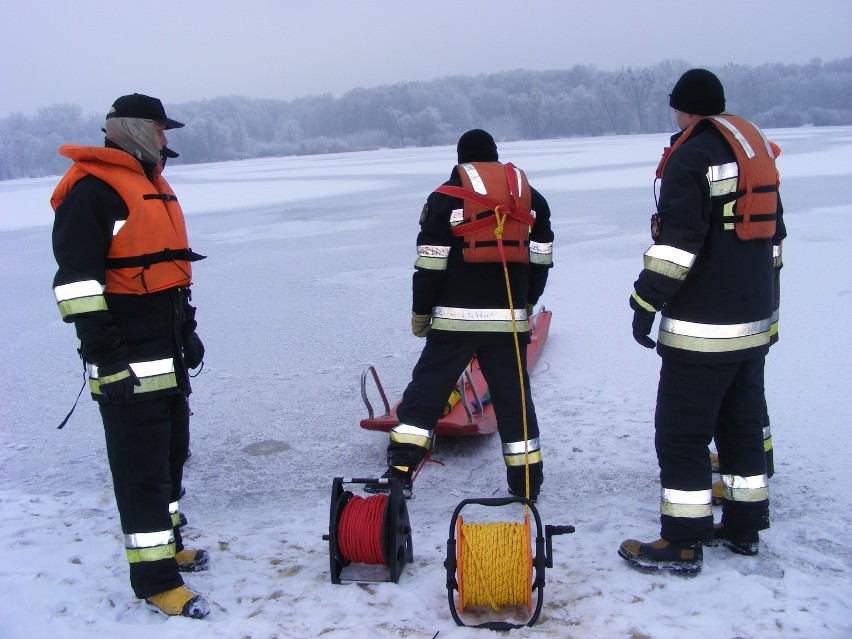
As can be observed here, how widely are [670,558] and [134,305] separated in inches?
76.8

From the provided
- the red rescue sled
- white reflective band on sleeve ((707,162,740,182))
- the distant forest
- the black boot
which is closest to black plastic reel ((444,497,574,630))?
the black boot

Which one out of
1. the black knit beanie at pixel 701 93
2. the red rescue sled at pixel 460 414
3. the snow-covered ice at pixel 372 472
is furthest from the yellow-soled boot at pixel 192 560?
the black knit beanie at pixel 701 93

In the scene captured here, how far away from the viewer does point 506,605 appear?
241 centimetres

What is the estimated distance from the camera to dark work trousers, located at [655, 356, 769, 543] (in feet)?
8.57

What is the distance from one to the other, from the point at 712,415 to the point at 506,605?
0.94 meters

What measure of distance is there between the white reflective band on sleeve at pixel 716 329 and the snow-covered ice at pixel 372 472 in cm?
78

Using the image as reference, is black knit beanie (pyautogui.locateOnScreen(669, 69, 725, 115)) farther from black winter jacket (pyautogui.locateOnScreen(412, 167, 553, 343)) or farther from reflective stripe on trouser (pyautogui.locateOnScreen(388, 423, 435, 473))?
reflective stripe on trouser (pyautogui.locateOnScreen(388, 423, 435, 473))

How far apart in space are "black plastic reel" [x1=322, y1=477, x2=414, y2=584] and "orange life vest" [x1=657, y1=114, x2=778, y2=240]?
142 cm

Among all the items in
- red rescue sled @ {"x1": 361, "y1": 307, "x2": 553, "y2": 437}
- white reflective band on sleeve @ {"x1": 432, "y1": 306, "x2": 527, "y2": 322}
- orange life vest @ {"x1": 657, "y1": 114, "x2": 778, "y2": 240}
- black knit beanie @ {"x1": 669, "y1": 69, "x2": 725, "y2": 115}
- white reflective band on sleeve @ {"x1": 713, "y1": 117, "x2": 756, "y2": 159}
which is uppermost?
black knit beanie @ {"x1": 669, "y1": 69, "x2": 725, "y2": 115}

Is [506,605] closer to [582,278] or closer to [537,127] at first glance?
[582,278]

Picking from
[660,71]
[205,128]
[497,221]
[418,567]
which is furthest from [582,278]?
[660,71]

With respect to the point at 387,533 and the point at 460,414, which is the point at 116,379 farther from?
the point at 460,414

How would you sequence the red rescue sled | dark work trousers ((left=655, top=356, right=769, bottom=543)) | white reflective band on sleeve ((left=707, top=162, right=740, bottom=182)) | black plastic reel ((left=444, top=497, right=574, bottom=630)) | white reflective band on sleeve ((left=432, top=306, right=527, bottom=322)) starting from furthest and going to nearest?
the red rescue sled → white reflective band on sleeve ((left=432, top=306, right=527, bottom=322)) → dark work trousers ((left=655, top=356, right=769, bottom=543)) → white reflective band on sleeve ((left=707, top=162, right=740, bottom=182)) → black plastic reel ((left=444, top=497, right=574, bottom=630))

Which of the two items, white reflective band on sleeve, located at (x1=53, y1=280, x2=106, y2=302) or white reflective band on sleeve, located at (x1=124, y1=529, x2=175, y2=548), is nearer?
white reflective band on sleeve, located at (x1=53, y1=280, x2=106, y2=302)
